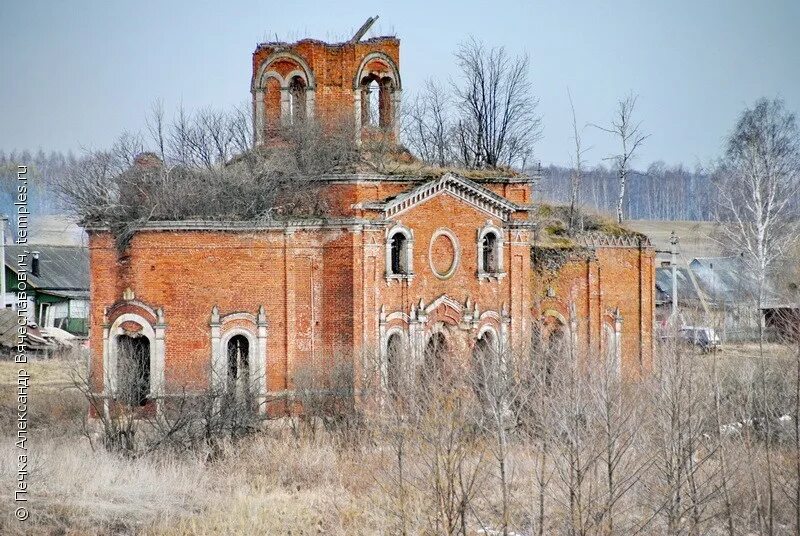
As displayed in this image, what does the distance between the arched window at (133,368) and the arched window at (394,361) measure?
4.85 m

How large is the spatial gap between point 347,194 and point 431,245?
2.27 meters

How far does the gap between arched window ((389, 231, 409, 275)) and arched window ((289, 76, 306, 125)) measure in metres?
4.25

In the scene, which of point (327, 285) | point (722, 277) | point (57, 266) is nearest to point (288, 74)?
point (327, 285)

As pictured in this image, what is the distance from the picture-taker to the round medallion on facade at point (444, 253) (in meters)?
26.4

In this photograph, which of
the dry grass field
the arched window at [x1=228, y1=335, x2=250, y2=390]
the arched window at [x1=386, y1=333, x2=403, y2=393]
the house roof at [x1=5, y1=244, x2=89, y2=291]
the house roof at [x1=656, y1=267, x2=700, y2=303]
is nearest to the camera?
the dry grass field

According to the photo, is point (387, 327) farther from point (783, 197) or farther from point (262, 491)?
point (783, 197)

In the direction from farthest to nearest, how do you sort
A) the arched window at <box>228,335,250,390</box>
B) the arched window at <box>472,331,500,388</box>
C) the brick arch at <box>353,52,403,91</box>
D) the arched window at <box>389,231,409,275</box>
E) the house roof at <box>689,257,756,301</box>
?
1. the house roof at <box>689,257,756,301</box>
2. the brick arch at <box>353,52,403,91</box>
3. the arched window at <box>389,231,409,275</box>
4. the arched window at <box>228,335,250,390</box>
5. the arched window at <box>472,331,500,388</box>

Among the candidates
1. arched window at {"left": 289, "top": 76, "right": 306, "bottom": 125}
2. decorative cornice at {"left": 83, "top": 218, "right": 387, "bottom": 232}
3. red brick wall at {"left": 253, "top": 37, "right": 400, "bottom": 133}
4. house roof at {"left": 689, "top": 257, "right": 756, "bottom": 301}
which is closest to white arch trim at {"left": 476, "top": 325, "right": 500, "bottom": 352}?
decorative cornice at {"left": 83, "top": 218, "right": 387, "bottom": 232}

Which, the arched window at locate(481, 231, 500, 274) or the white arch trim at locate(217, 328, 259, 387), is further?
the arched window at locate(481, 231, 500, 274)

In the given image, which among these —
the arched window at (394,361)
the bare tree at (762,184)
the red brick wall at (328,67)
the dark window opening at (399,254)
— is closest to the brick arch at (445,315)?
the arched window at (394,361)

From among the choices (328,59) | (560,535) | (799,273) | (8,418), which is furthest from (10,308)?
(560,535)

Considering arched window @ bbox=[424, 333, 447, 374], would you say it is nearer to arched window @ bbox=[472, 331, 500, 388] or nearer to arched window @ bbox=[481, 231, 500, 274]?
arched window @ bbox=[472, 331, 500, 388]

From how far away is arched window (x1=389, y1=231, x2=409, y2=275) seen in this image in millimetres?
25922

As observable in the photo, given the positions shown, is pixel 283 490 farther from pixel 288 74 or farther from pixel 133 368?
pixel 288 74
